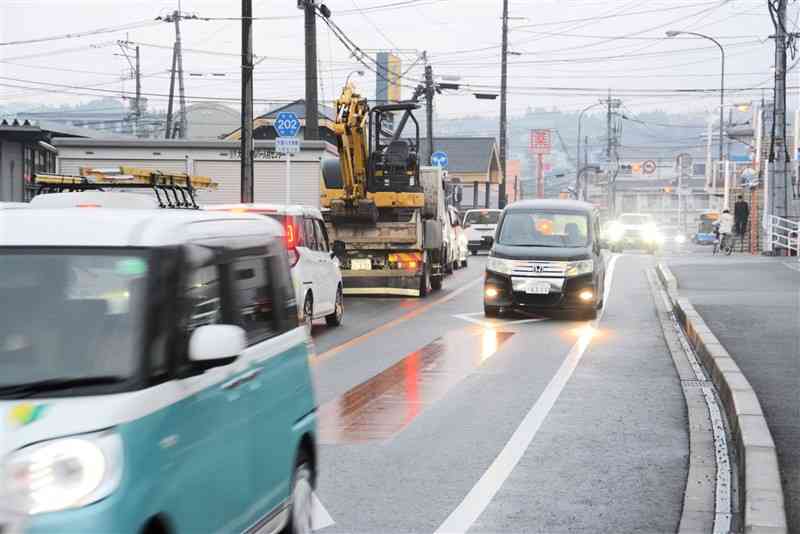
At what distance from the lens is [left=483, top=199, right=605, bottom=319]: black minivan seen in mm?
20766

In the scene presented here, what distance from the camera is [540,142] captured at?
9269cm

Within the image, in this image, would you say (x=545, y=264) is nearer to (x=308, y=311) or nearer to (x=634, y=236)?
(x=308, y=311)

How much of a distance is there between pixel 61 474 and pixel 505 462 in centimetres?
544

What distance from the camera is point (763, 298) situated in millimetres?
22781

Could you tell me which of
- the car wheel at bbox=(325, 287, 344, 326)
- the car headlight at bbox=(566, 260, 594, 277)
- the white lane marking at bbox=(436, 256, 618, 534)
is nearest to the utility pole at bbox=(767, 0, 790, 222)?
the car headlight at bbox=(566, 260, 594, 277)

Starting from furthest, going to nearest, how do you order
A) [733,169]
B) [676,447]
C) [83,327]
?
[733,169] → [676,447] → [83,327]

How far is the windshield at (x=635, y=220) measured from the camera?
57.5 metres

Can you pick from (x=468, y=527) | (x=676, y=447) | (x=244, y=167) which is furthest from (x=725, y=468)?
(x=244, y=167)

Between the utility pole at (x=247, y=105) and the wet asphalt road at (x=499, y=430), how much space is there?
8.56 meters

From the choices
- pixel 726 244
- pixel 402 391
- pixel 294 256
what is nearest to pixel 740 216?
pixel 726 244

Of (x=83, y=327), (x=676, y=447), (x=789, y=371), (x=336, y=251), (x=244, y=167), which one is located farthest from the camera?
(x=244, y=167)

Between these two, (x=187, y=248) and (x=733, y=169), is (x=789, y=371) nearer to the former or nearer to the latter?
(x=187, y=248)

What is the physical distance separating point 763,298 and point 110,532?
20.4m

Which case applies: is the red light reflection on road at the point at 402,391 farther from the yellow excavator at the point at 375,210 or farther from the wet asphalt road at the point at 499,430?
the yellow excavator at the point at 375,210
